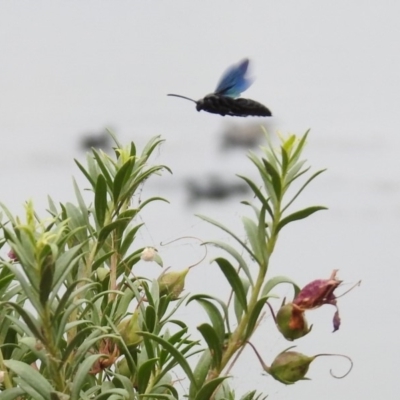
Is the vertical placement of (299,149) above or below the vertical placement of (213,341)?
above

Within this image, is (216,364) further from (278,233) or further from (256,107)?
(256,107)

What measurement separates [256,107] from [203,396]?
23cm

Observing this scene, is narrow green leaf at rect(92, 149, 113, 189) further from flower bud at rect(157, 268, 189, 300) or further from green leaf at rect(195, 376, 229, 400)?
green leaf at rect(195, 376, 229, 400)

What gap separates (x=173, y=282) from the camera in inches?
24.3

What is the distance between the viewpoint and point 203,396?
0.49m

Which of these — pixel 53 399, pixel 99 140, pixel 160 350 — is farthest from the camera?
pixel 99 140

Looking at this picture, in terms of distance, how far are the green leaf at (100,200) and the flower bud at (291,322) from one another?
0.15m

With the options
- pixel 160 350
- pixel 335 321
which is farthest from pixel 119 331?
pixel 335 321

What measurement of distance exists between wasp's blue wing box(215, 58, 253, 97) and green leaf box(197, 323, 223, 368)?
23 cm

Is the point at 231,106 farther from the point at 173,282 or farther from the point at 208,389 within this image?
the point at 208,389

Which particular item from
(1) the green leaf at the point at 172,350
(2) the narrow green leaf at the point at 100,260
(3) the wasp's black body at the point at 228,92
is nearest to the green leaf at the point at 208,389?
(1) the green leaf at the point at 172,350

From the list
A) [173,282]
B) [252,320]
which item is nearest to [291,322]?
[252,320]

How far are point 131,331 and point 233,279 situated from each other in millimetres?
85

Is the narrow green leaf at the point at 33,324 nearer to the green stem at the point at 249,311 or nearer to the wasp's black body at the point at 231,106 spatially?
the green stem at the point at 249,311
